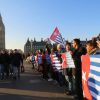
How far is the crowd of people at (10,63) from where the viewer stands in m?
23.2

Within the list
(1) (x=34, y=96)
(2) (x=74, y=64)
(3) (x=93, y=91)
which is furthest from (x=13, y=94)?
(3) (x=93, y=91)

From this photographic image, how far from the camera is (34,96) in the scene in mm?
13961

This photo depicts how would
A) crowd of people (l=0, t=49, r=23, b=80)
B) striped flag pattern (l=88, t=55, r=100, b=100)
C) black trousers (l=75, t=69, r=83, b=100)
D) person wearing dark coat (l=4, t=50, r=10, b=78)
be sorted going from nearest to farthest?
striped flag pattern (l=88, t=55, r=100, b=100) < black trousers (l=75, t=69, r=83, b=100) < crowd of people (l=0, t=49, r=23, b=80) < person wearing dark coat (l=4, t=50, r=10, b=78)

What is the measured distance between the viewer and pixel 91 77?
32.2ft

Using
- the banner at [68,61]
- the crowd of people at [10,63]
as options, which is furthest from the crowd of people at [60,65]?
the banner at [68,61]

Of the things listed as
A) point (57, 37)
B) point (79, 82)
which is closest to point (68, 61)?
point (79, 82)

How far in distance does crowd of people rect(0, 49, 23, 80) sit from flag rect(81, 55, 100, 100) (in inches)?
503

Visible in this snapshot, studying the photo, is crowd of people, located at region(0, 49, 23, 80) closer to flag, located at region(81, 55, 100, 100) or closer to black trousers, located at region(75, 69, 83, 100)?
black trousers, located at region(75, 69, 83, 100)

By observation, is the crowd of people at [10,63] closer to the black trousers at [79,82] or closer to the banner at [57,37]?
the banner at [57,37]

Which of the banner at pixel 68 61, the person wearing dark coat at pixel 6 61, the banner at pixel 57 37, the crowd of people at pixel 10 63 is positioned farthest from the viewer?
the person wearing dark coat at pixel 6 61

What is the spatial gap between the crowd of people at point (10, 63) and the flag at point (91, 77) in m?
12.8

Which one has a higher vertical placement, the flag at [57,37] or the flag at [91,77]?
the flag at [57,37]

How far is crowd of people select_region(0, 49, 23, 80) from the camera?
76.1 ft

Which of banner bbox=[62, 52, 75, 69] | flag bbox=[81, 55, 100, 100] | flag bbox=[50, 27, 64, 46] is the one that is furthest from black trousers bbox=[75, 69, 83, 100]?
flag bbox=[50, 27, 64, 46]
